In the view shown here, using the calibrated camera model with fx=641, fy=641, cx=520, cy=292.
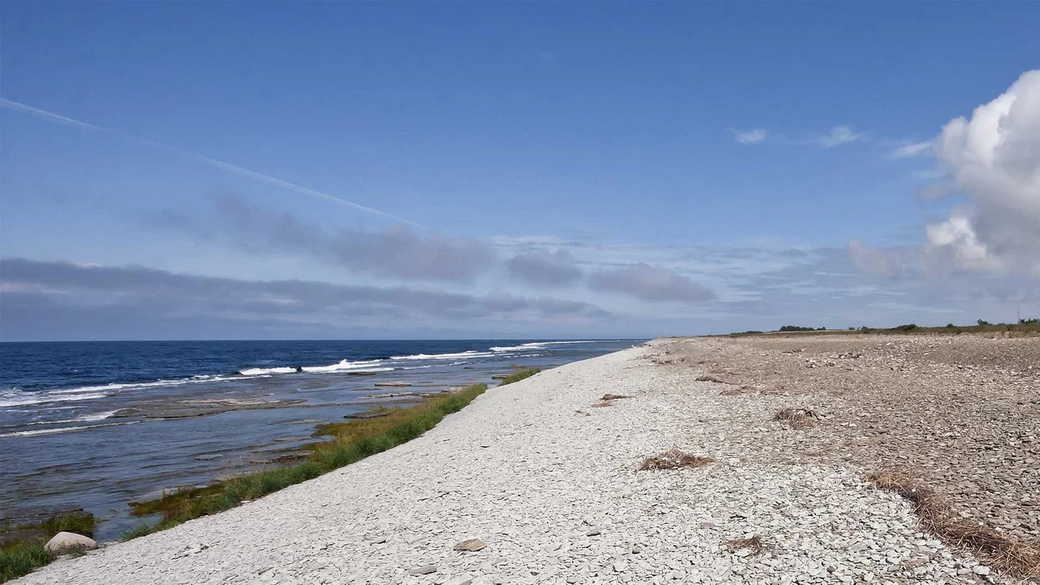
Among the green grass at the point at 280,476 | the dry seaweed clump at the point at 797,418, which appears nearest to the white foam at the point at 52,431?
the green grass at the point at 280,476

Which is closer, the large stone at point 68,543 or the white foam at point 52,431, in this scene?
the large stone at point 68,543

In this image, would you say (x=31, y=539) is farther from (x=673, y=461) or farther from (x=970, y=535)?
(x=970, y=535)

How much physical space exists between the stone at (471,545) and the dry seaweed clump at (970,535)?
255 inches

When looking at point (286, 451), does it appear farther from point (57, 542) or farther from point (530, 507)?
point (530, 507)

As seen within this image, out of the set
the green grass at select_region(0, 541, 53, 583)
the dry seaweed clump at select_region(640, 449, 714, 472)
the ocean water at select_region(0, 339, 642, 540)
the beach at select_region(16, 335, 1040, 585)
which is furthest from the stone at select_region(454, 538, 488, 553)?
the ocean water at select_region(0, 339, 642, 540)

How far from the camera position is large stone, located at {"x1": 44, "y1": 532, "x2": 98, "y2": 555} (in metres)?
14.6

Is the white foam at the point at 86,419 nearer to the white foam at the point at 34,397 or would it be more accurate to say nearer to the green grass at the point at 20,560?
the white foam at the point at 34,397

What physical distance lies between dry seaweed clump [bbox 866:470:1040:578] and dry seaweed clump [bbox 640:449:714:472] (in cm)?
401

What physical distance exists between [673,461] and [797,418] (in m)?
5.12

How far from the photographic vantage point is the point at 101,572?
13.0 metres

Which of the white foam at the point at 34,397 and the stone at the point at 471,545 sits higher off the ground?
the stone at the point at 471,545

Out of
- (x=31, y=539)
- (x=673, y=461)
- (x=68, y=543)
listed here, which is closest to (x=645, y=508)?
(x=673, y=461)

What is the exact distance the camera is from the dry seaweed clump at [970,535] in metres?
7.32

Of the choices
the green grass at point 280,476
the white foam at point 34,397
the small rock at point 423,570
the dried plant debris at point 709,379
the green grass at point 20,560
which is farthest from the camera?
the white foam at point 34,397
